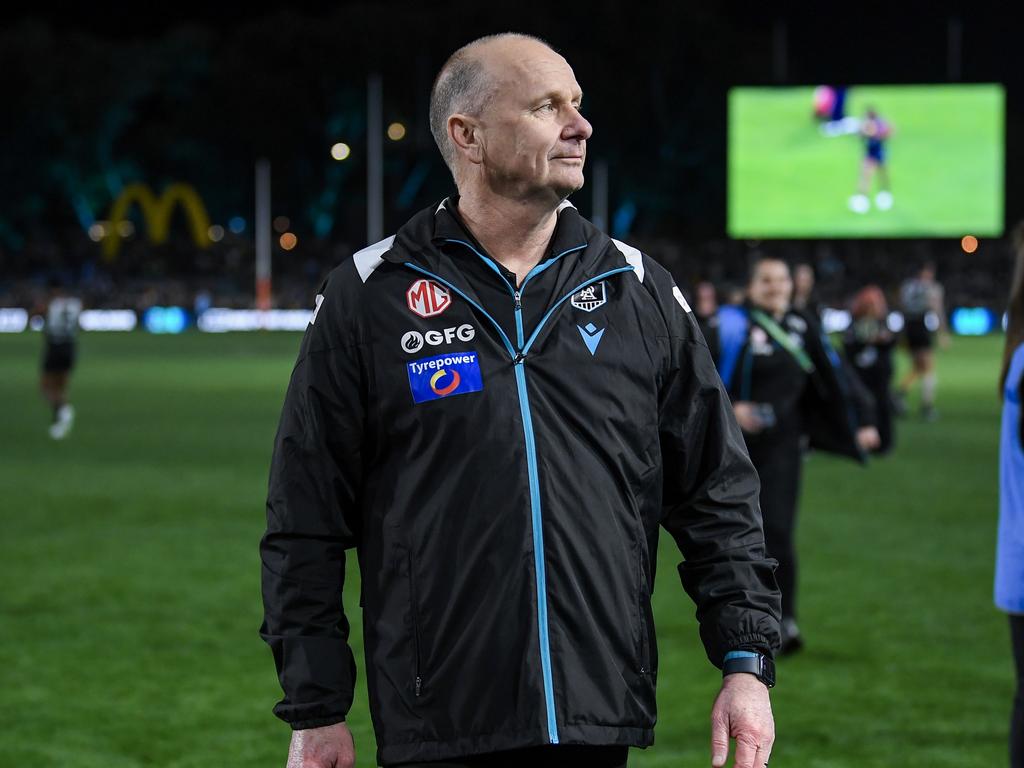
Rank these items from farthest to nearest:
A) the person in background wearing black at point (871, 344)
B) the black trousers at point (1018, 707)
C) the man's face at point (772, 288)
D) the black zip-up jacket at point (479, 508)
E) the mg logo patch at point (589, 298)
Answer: the person in background wearing black at point (871, 344) → the man's face at point (772, 288) → the black trousers at point (1018, 707) → the mg logo patch at point (589, 298) → the black zip-up jacket at point (479, 508)

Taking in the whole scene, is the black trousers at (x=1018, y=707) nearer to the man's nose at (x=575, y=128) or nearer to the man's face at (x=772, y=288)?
the man's nose at (x=575, y=128)

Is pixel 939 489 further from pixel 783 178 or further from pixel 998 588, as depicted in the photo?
pixel 783 178

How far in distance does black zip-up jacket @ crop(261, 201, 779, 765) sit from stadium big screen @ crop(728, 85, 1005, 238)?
1822 inches

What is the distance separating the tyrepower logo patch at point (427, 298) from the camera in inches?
123

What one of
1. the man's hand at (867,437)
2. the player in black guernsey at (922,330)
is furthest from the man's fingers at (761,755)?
the player in black guernsey at (922,330)

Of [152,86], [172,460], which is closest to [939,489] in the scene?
[172,460]

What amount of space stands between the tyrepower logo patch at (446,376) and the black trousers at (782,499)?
5.70 meters

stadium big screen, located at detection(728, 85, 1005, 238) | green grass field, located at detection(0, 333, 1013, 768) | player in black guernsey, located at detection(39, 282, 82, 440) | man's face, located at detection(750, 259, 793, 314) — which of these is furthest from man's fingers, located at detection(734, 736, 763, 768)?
stadium big screen, located at detection(728, 85, 1005, 238)

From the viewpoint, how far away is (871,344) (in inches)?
811

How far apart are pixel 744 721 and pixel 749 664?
0.35ft

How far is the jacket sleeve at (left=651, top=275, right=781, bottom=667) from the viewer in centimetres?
321

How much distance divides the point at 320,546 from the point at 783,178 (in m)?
46.9

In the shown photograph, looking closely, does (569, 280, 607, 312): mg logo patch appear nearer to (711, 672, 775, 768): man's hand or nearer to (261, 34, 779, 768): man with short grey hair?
(261, 34, 779, 768): man with short grey hair

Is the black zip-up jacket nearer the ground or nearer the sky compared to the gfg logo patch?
nearer the ground
